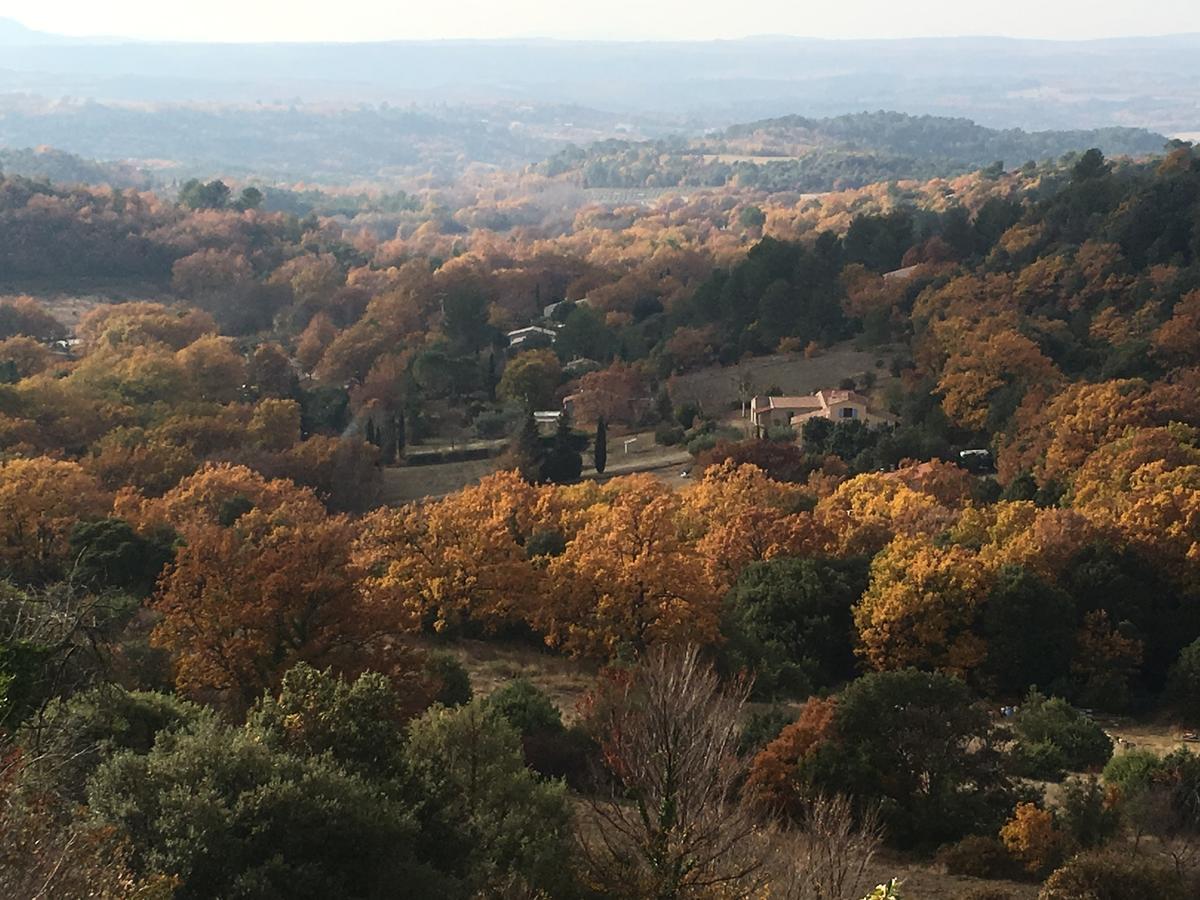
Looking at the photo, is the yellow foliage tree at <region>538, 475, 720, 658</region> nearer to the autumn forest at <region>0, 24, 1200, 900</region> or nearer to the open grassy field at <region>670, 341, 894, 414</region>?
the autumn forest at <region>0, 24, 1200, 900</region>

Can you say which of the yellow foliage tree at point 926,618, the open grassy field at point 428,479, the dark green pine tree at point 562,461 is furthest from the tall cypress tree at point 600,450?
the yellow foliage tree at point 926,618

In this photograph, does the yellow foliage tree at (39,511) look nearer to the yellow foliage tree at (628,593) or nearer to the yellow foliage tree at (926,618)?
the yellow foliage tree at (628,593)

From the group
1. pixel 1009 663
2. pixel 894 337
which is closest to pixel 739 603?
pixel 1009 663

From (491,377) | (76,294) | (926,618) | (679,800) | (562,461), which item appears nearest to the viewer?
(679,800)

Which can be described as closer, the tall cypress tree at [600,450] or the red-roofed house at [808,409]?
the tall cypress tree at [600,450]

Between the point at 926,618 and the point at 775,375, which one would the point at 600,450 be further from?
the point at 926,618

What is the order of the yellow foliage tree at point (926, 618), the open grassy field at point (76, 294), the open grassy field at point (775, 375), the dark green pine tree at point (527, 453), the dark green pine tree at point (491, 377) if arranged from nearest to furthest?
1. the yellow foliage tree at point (926, 618)
2. the dark green pine tree at point (527, 453)
3. the open grassy field at point (775, 375)
4. the dark green pine tree at point (491, 377)
5. the open grassy field at point (76, 294)

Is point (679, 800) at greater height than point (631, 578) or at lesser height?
greater

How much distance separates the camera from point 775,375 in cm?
6191

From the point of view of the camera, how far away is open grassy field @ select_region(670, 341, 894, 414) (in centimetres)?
5969

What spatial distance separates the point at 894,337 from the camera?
2527 inches

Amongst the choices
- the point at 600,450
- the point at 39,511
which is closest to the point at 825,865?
the point at 39,511

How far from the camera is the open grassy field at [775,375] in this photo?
5969cm

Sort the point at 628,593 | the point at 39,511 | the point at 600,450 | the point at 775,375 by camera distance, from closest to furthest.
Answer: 1. the point at 628,593
2. the point at 39,511
3. the point at 600,450
4. the point at 775,375
